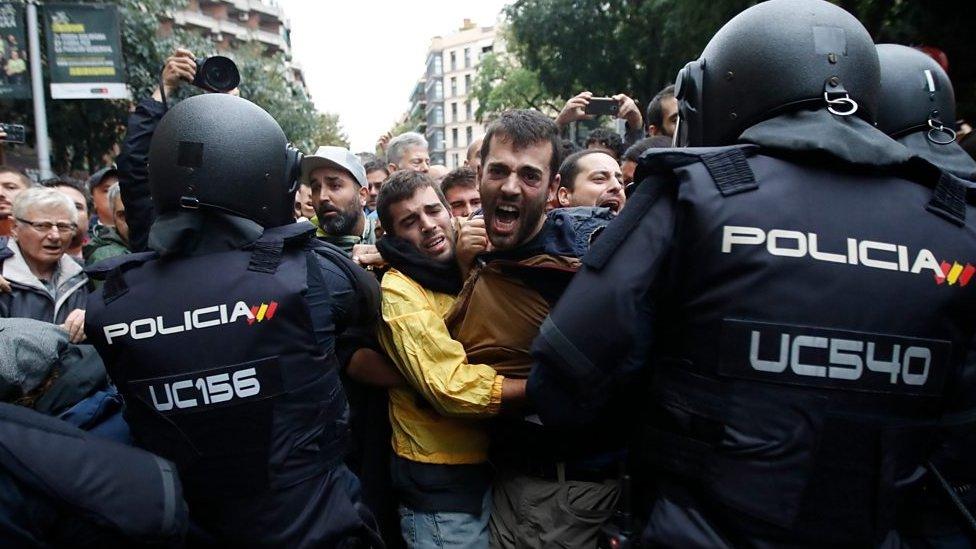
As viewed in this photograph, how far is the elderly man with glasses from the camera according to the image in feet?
10.8

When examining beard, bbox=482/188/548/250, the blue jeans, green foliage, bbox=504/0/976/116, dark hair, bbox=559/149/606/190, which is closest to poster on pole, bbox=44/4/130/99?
green foliage, bbox=504/0/976/116

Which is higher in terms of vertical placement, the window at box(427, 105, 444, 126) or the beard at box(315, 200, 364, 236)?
the window at box(427, 105, 444, 126)

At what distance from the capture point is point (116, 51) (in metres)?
10.9

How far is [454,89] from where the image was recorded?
274 feet

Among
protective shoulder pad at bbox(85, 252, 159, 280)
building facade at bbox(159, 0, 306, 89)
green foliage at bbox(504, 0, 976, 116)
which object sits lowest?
protective shoulder pad at bbox(85, 252, 159, 280)

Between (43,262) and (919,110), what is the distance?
164 inches

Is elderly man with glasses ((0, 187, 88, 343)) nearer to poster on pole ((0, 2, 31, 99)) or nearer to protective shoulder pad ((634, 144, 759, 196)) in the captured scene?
protective shoulder pad ((634, 144, 759, 196))

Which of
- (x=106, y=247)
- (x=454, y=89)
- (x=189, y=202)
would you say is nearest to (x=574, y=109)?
(x=189, y=202)

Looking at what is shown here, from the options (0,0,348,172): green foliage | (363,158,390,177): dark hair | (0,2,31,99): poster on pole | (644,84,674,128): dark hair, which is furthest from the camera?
(0,0,348,172): green foliage

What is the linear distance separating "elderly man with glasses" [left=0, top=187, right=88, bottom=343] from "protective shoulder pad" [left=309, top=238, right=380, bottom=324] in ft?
6.39

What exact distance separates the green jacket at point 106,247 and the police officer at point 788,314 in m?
3.33

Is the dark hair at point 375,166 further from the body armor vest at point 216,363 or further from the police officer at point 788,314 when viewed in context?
the police officer at point 788,314

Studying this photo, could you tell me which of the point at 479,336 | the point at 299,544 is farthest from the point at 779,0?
the point at 299,544

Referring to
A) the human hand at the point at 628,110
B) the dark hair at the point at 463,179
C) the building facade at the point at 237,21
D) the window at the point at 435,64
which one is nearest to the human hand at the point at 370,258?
the dark hair at the point at 463,179
